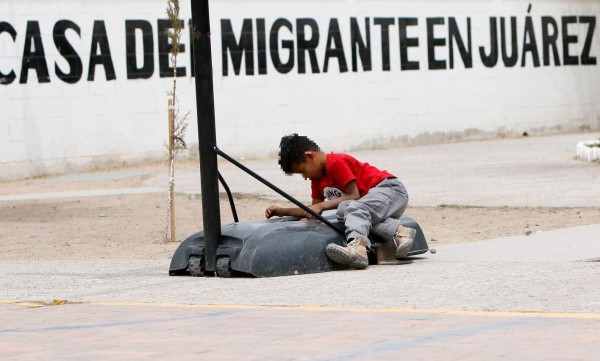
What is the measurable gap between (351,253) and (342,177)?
29.2 inches

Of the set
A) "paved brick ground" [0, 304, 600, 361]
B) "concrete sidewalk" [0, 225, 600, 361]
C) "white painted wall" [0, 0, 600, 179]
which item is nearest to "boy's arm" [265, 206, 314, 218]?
"concrete sidewalk" [0, 225, 600, 361]

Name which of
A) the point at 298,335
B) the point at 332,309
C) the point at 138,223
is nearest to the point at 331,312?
the point at 332,309

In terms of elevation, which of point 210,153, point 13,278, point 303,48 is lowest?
point 13,278

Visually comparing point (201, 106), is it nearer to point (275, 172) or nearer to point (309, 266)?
point (309, 266)

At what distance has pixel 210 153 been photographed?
391 inches

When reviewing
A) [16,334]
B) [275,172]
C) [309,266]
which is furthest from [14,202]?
[16,334]

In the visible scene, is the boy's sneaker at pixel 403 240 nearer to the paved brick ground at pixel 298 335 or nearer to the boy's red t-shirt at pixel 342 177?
the boy's red t-shirt at pixel 342 177

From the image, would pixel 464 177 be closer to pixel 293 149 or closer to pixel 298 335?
pixel 293 149

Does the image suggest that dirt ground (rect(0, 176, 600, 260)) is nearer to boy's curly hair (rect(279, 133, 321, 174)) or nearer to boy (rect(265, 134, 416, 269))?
boy (rect(265, 134, 416, 269))

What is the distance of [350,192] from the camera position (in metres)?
10.0

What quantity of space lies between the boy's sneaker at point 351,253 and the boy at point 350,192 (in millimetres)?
81

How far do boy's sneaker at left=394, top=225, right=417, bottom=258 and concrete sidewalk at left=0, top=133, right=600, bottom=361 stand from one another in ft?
0.37

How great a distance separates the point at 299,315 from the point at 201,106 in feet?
8.70

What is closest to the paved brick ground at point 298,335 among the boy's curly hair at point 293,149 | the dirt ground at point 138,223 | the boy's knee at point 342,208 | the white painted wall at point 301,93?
the boy's knee at point 342,208
